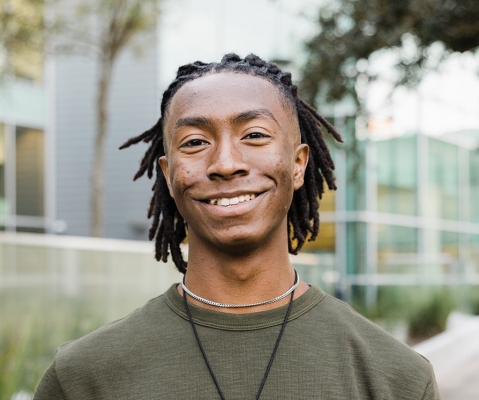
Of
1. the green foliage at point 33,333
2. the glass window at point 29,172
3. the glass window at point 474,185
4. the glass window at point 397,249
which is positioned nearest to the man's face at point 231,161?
the green foliage at point 33,333

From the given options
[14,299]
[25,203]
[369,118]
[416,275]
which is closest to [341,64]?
[369,118]

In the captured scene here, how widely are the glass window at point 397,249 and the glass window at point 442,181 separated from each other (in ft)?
4.19

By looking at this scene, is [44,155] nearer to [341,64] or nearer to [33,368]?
[341,64]

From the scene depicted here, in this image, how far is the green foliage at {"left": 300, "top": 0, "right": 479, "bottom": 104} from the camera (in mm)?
6957

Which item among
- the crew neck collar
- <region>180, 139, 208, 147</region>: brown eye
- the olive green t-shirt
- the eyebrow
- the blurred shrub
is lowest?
the blurred shrub

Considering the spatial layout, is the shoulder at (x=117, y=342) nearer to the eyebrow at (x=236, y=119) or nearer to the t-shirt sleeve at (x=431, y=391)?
the eyebrow at (x=236, y=119)

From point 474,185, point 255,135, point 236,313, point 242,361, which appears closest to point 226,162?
point 255,135

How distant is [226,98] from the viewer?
6.90 ft

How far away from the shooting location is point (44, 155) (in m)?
16.3

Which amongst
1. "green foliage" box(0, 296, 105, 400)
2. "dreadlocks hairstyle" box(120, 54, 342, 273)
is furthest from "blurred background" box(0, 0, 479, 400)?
"dreadlocks hairstyle" box(120, 54, 342, 273)

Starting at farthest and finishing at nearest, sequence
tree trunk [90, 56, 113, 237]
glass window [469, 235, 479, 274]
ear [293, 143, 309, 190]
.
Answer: glass window [469, 235, 479, 274] < tree trunk [90, 56, 113, 237] < ear [293, 143, 309, 190]

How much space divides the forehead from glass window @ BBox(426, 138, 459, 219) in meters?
16.7

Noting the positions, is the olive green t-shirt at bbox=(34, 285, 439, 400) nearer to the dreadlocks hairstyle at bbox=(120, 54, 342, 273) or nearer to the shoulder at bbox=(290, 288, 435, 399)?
the shoulder at bbox=(290, 288, 435, 399)

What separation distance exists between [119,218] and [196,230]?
14.8 metres
